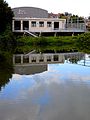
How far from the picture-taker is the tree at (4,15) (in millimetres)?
53969

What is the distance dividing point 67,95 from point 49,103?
1.68 metres

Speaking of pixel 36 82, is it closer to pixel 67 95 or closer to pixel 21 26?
pixel 67 95

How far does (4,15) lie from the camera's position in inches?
2147

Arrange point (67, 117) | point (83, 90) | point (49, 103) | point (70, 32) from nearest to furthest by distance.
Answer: point (67, 117) < point (49, 103) < point (83, 90) < point (70, 32)

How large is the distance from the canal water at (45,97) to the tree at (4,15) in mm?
32742

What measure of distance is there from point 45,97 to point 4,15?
40664mm

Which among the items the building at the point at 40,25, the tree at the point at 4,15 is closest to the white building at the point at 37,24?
the building at the point at 40,25

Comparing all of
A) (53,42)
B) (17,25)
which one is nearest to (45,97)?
(53,42)

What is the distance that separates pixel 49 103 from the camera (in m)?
13.9

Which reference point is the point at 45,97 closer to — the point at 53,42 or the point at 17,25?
the point at 53,42

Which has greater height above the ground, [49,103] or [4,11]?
[4,11]

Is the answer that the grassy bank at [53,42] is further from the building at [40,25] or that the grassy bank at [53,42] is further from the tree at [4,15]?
the building at [40,25]

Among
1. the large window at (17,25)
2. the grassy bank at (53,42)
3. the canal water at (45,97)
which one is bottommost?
the canal water at (45,97)

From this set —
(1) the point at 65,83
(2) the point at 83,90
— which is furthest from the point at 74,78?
(2) the point at 83,90
